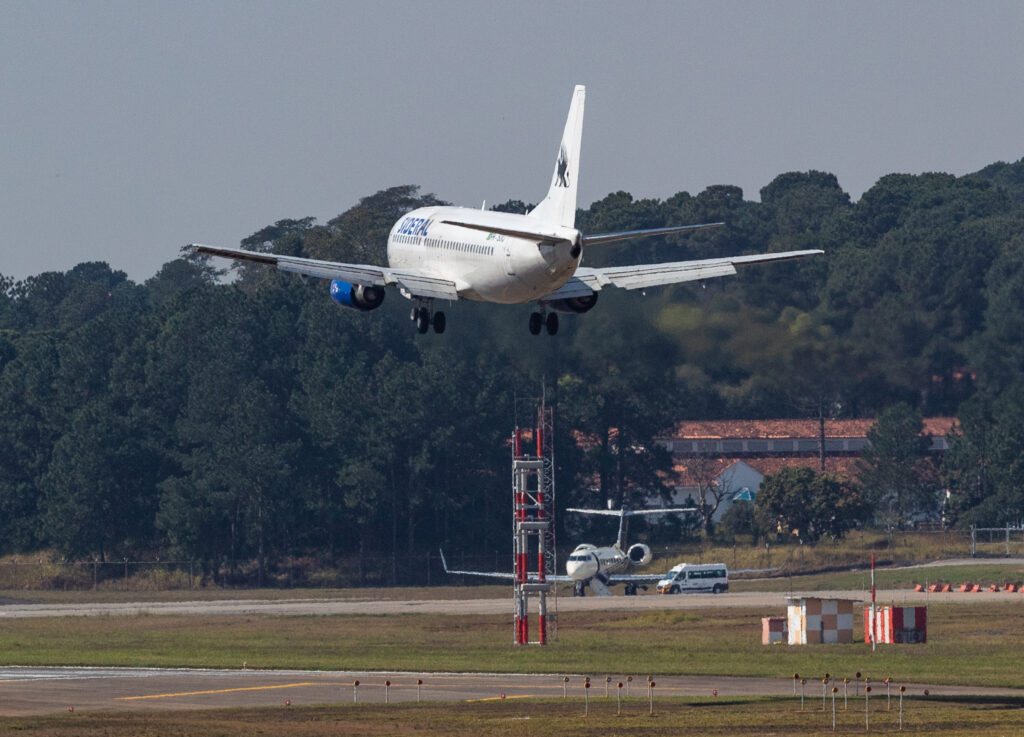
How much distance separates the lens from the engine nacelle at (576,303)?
7819 centimetres

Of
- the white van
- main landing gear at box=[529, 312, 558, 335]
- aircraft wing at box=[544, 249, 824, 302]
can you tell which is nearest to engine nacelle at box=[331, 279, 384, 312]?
main landing gear at box=[529, 312, 558, 335]

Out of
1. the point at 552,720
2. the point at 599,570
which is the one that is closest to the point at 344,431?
the point at 599,570

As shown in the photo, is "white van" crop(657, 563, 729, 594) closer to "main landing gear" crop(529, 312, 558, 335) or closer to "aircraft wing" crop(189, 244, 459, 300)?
"aircraft wing" crop(189, 244, 459, 300)

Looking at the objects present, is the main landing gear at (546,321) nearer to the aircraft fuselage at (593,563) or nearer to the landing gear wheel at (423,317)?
the landing gear wheel at (423,317)

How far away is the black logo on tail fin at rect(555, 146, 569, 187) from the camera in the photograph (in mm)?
79688

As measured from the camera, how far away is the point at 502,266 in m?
75.4

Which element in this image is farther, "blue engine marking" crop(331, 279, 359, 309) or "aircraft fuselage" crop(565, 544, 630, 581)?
"aircraft fuselage" crop(565, 544, 630, 581)

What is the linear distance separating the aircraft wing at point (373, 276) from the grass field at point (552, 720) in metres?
19.7

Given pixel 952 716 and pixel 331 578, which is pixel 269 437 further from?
pixel 952 716

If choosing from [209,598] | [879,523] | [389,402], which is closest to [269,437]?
[389,402]

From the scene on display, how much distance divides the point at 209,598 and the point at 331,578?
856 inches

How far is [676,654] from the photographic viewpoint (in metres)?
94.8

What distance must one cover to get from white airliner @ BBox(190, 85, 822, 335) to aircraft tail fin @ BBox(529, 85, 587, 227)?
0.04 metres

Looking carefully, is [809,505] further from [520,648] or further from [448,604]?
[520,648]
